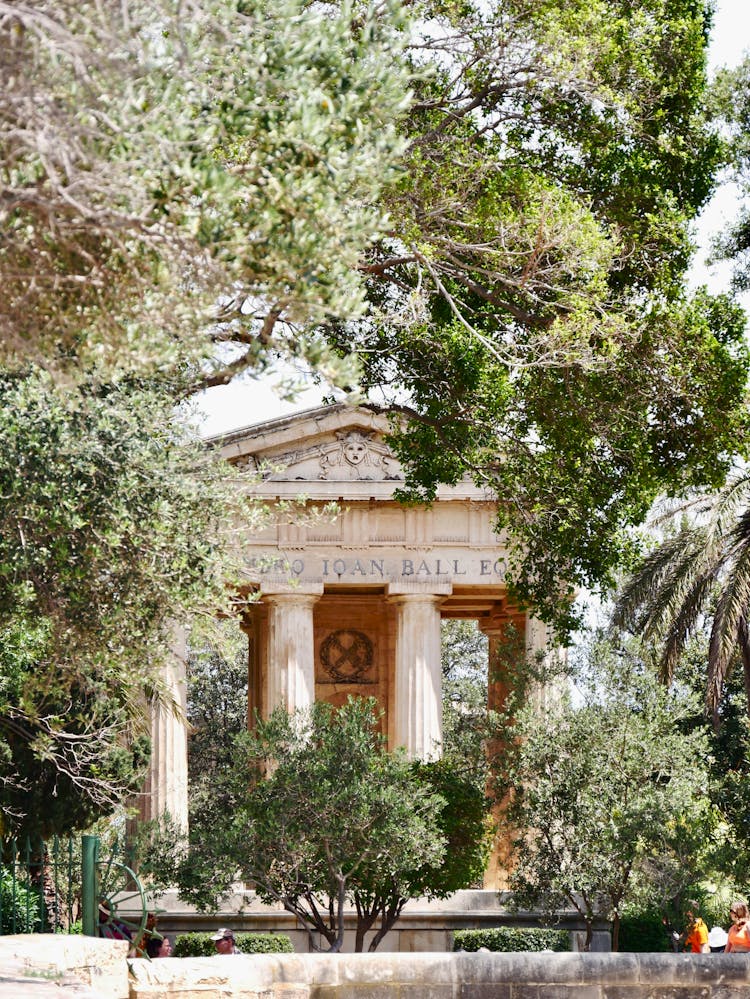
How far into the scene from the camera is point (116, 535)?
1081 cm

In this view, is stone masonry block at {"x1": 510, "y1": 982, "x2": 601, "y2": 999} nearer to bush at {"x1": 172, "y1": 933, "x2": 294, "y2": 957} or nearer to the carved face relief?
bush at {"x1": 172, "y1": 933, "x2": 294, "y2": 957}

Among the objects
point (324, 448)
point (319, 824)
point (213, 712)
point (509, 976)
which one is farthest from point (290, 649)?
point (509, 976)

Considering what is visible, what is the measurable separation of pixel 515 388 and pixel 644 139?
283 cm

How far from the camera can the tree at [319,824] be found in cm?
2252

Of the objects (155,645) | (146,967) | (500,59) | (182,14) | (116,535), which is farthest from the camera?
(500,59)

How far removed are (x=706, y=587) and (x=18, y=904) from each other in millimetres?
14951

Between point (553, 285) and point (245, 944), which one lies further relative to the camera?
point (245, 944)

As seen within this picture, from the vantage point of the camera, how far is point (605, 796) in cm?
2431

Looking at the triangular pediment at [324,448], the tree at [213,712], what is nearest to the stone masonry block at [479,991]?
the triangular pediment at [324,448]

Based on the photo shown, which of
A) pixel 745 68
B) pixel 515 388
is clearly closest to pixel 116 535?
pixel 515 388

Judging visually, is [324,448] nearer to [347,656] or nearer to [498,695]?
[498,695]

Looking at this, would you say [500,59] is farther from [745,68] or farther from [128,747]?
[128,747]

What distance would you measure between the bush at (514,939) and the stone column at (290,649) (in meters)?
6.59

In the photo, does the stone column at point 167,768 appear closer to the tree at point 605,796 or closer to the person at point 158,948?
the tree at point 605,796
